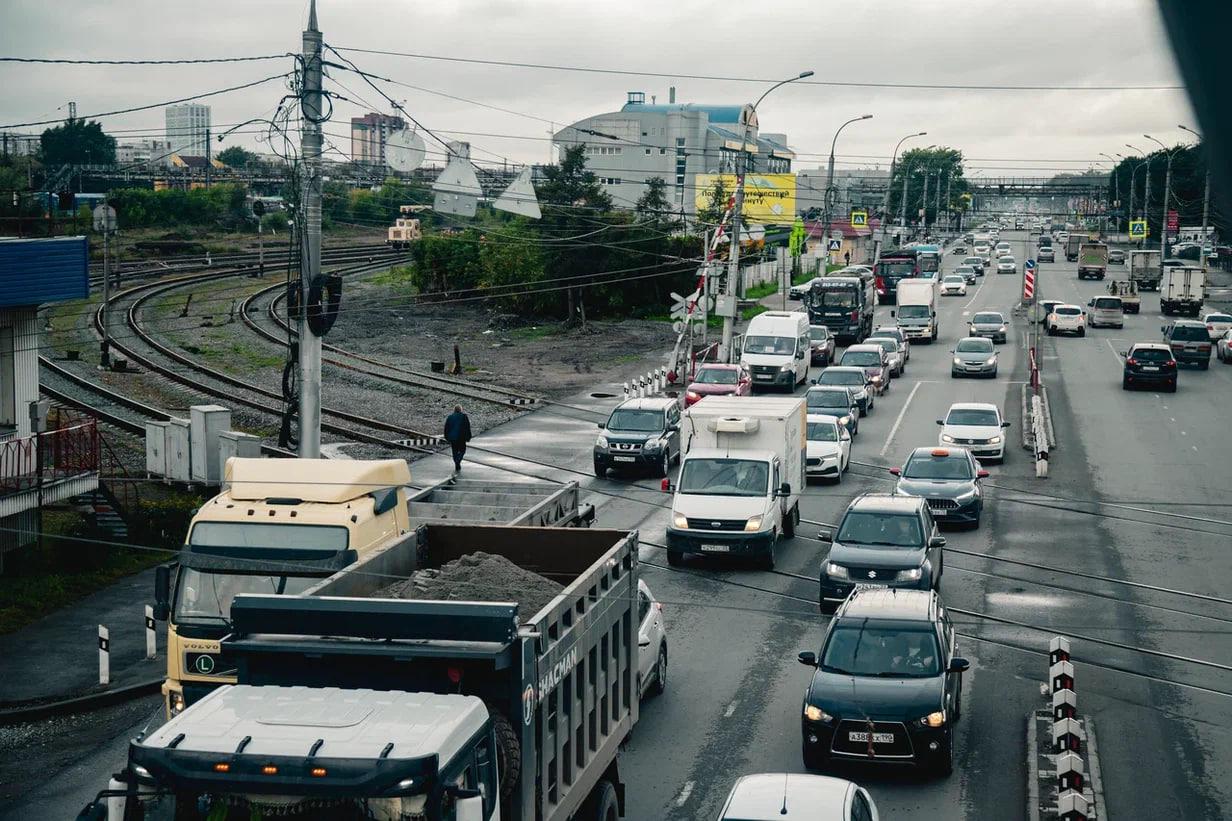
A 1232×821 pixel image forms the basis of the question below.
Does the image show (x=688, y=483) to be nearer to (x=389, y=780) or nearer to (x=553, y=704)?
(x=553, y=704)

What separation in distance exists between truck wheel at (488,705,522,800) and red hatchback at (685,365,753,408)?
1251 inches

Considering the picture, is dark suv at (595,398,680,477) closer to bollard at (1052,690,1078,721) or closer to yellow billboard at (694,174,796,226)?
bollard at (1052,690,1078,721)

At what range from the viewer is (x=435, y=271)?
7081 centimetres

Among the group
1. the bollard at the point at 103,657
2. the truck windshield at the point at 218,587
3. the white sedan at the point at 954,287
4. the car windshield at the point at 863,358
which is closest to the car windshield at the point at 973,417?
the car windshield at the point at 863,358

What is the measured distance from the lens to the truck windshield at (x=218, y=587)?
1316 centimetres

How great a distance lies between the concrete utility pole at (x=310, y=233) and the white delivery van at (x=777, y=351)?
27266 mm

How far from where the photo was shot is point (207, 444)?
2894 cm

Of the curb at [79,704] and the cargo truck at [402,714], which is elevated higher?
the cargo truck at [402,714]

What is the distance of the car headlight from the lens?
14445mm

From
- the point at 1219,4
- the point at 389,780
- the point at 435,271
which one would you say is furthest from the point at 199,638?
the point at 435,271

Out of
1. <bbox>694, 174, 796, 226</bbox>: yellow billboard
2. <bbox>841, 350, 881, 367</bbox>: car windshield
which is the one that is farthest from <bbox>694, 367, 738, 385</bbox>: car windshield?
<bbox>694, 174, 796, 226</bbox>: yellow billboard

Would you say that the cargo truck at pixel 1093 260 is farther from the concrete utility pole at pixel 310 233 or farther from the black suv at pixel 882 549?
the concrete utility pole at pixel 310 233

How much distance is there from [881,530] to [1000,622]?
2.29 m

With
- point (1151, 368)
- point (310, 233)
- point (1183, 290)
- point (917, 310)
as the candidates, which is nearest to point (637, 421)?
point (310, 233)
